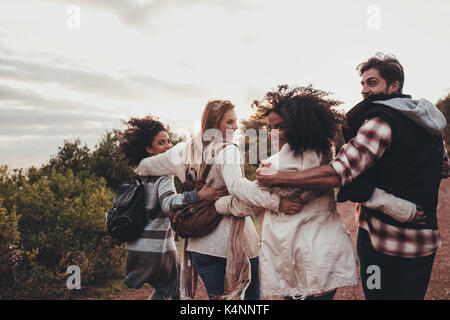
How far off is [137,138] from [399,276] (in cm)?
230

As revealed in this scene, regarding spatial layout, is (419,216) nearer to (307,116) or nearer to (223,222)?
(307,116)

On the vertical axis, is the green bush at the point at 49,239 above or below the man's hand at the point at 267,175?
below

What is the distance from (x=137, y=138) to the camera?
316 centimetres

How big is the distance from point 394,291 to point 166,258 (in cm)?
180

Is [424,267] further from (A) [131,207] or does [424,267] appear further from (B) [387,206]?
(A) [131,207]

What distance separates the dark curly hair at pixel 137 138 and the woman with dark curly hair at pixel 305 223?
4.34 feet

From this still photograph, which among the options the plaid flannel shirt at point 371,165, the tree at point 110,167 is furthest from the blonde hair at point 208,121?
the tree at point 110,167

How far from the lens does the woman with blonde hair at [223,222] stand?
244cm

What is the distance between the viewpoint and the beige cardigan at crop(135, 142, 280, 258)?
2.26 meters

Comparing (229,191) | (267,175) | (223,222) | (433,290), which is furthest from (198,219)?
(433,290)

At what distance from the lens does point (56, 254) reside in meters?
5.05

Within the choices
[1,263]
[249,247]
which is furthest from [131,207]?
[1,263]

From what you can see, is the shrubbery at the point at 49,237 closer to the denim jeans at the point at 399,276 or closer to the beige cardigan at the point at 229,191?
the beige cardigan at the point at 229,191

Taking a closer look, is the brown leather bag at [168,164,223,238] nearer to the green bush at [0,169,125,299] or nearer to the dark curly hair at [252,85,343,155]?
the dark curly hair at [252,85,343,155]
